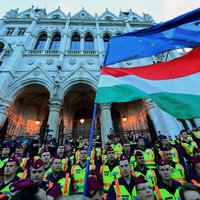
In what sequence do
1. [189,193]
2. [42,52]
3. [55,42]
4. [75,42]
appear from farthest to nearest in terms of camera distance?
1. [75,42]
2. [55,42]
3. [42,52]
4. [189,193]

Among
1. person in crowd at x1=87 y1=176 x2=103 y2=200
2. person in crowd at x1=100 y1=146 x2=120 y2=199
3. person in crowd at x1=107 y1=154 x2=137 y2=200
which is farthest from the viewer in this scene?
person in crowd at x1=100 y1=146 x2=120 y2=199

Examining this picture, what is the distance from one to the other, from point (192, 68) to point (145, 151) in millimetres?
3477

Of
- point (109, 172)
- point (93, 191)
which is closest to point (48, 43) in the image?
point (109, 172)

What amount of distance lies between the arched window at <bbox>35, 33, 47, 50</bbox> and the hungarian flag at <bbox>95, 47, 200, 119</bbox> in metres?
16.5

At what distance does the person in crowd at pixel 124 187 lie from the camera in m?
2.84

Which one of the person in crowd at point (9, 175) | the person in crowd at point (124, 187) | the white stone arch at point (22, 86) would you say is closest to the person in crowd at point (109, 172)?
the person in crowd at point (124, 187)

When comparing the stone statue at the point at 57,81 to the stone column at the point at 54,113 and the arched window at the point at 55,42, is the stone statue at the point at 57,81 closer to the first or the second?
the stone column at the point at 54,113

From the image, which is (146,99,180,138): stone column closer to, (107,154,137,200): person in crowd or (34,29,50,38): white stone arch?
(107,154,137,200): person in crowd

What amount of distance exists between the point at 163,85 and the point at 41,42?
19089 millimetres

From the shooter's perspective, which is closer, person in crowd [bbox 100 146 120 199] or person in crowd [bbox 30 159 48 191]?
person in crowd [bbox 30 159 48 191]

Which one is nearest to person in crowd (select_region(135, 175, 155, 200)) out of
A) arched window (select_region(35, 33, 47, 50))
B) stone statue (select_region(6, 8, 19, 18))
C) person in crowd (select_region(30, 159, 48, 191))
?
person in crowd (select_region(30, 159, 48, 191))

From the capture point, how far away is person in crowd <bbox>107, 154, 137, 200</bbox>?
284 cm

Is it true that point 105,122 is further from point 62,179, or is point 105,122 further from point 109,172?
point 62,179

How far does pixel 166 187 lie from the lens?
9.62ft
